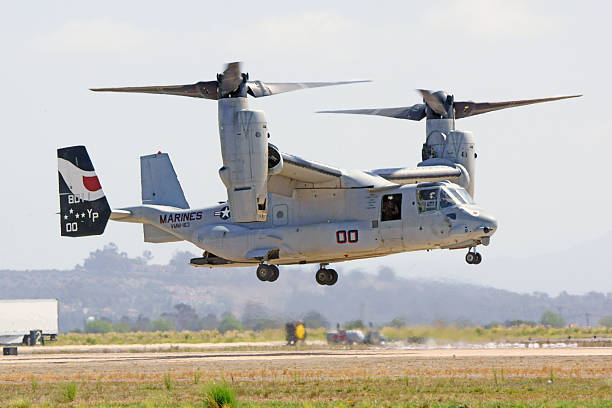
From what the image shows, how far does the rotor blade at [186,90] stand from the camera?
3638 cm

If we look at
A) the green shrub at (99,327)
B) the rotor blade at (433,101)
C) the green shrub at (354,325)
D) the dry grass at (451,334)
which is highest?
the rotor blade at (433,101)

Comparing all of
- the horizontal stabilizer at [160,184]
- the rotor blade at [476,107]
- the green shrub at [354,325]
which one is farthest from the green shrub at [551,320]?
the horizontal stabilizer at [160,184]

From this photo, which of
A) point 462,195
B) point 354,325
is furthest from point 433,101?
point 354,325

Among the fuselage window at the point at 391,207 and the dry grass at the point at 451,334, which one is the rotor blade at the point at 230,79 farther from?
the dry grass at the point at 451,334

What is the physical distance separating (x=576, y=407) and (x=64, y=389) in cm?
1339

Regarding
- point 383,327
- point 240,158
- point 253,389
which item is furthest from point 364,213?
point 253,389

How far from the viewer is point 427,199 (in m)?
39.7

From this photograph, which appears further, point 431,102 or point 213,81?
point 431,102

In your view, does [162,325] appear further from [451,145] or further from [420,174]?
[420,174]

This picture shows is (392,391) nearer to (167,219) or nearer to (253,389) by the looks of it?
(253,389)

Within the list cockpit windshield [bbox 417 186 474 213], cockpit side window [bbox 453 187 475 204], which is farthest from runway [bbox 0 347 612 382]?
cockpit side window [bbox 453 187 475 204]

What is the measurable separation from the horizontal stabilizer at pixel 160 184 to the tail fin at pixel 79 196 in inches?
171

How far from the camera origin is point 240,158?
3491cm

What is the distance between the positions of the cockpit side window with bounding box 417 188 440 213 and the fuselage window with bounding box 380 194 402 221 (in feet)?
2.89
